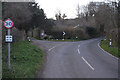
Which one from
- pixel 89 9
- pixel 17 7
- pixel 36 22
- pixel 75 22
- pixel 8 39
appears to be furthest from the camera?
pixel 75 22

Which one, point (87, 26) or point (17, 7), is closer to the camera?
point (17, 7)

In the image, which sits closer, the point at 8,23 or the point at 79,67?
the point at 8,23

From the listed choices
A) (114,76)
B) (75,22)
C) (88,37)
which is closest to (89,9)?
(75,22)

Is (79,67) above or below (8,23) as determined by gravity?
below

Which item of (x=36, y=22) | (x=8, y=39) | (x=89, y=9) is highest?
(x=89, y=9)

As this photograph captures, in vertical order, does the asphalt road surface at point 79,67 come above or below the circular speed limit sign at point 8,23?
below

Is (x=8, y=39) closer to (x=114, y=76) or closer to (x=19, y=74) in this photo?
(x=19, y=74)

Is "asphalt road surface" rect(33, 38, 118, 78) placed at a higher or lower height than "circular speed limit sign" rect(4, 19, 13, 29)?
lower

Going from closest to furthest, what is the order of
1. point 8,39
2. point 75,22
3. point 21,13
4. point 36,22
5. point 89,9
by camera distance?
point 8,39
point 21,13
point 36,22
point 89,9
point 75,22

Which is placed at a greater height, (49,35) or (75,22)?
(75,22)

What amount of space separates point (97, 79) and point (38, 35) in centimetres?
4354

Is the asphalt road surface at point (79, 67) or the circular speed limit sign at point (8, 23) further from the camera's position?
the asphalt road surface at point (79, 67)

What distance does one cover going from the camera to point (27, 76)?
855 centimetres

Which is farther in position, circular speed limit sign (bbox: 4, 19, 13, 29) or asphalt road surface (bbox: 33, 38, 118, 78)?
asphalt road surface (bbox: 33, 38, 118, 78)
